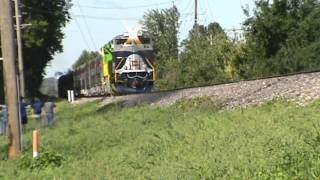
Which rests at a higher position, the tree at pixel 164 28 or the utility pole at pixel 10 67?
the tree at pixel 164 28

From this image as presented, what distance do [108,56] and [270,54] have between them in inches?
385

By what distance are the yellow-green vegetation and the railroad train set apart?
65.6ft

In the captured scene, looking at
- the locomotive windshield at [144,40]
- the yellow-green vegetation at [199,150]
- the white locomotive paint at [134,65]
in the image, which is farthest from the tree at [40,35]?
the yellow-green vegetation at [199,150]

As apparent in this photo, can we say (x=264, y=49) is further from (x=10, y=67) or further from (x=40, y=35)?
(x=40, y=35)

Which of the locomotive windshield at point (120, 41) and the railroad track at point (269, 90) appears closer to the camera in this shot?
the railroad track at point (269, 90)

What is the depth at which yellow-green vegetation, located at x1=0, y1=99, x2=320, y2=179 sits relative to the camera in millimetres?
9281

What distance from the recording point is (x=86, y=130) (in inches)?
884

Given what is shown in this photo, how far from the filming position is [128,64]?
41125mm

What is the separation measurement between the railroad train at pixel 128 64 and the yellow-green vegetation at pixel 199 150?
19988 millimetres

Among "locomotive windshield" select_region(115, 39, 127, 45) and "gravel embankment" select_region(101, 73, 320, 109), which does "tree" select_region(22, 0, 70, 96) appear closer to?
"locomotive windshield" select_region(115, 39, 127, 45)

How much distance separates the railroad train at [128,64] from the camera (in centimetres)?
4088

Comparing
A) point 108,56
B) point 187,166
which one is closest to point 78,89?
point 108,56

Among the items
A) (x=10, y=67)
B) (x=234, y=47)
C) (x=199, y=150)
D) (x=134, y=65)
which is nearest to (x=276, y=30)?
(x=234, y=47)

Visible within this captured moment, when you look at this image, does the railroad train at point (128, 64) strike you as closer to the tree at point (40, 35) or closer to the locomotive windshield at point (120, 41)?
the locomotive windshield at point (120, 41)
